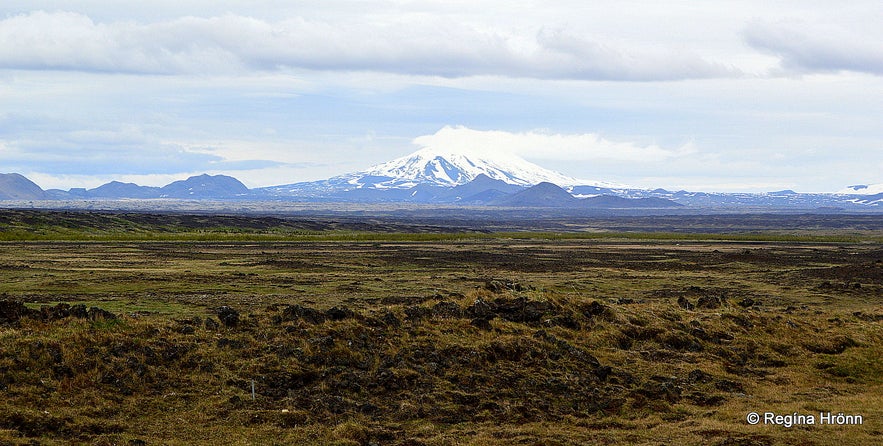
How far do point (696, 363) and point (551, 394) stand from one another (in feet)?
20.7

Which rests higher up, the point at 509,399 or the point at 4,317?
the point at 4,317

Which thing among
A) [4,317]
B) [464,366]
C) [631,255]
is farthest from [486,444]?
[631,255]

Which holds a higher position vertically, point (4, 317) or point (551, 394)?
point (4, 317)

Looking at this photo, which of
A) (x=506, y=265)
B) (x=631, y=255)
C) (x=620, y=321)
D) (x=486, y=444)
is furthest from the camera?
(x=631, y=255)

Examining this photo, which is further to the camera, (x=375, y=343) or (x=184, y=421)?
(x=375, y=343)

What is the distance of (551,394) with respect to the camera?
19906mm

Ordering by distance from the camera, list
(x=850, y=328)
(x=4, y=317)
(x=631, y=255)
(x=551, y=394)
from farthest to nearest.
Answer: (x=631, y=255)
(x=850, y=328)
(x=4, y=317)
(x=551, y=394)

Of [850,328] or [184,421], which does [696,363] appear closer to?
[850,328]

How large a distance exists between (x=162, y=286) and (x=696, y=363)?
1299 inches

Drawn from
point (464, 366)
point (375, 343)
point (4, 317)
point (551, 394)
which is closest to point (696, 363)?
point (551, 394)

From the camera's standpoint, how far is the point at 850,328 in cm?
2894

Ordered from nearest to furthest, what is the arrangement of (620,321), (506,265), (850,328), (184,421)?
(184,421) < (620,321) < (850,328) < (506,265)

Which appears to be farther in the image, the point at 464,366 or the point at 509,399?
the point at 464,366

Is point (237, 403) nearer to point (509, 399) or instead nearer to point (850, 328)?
point (509, 399)
